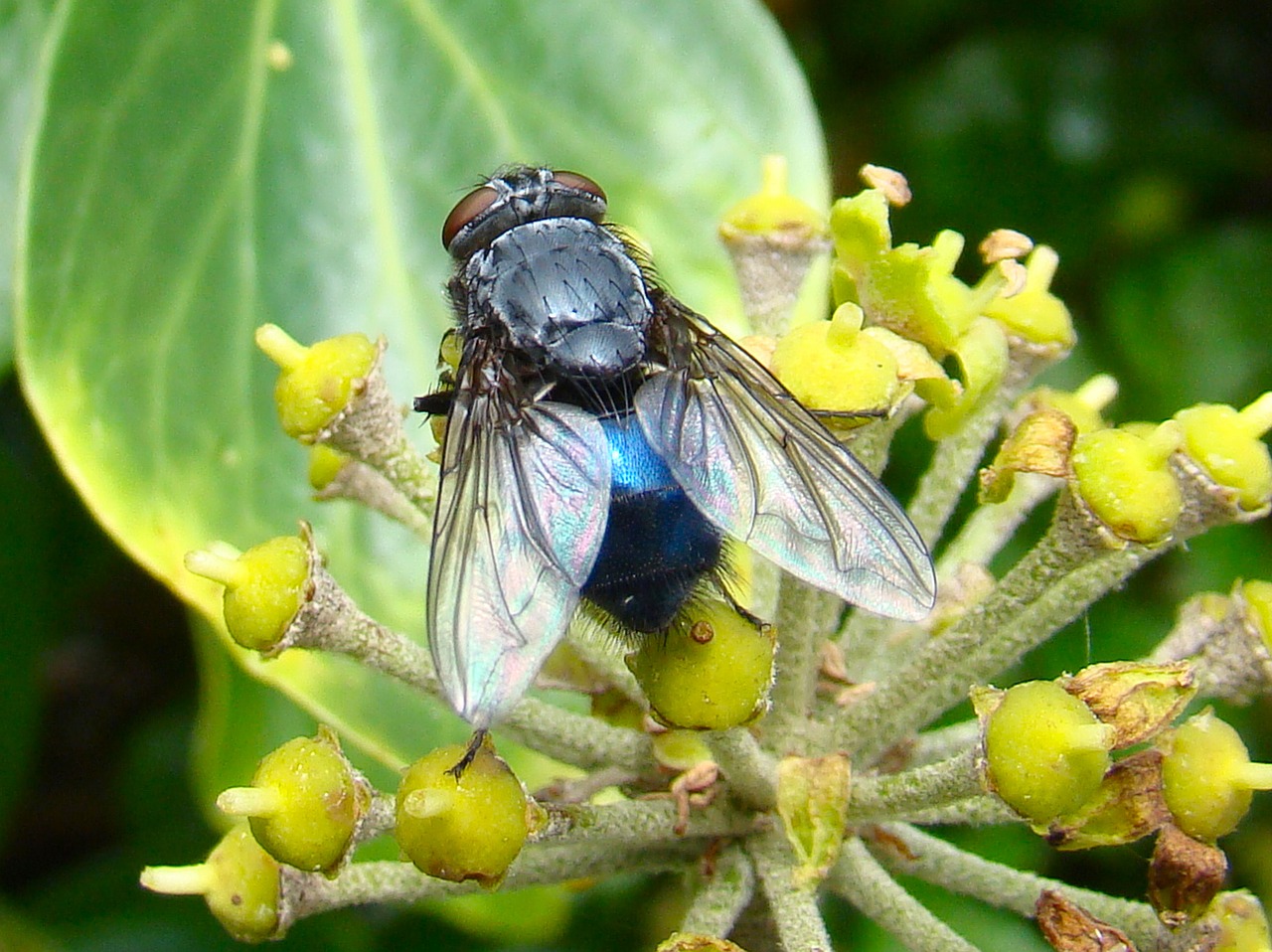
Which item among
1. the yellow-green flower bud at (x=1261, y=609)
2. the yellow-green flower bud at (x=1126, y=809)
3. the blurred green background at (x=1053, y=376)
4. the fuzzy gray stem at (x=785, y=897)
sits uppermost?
the yellow-green flower bud at (x=1261, y=609)

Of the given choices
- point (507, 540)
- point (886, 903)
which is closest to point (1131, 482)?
point (886, 903)

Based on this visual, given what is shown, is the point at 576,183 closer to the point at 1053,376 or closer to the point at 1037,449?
the point at 1037,449

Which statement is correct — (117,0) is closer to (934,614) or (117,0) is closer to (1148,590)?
(934,614)

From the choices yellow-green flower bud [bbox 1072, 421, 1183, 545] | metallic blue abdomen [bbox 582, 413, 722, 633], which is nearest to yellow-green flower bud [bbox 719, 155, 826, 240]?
metallic blue abdomen [bbox 582, 413, 722, 633]

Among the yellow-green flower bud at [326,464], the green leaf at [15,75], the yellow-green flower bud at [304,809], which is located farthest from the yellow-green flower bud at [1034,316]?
the green leaf at [15,75]

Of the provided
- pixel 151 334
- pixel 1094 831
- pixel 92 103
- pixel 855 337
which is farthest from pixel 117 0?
pixel 1094 831

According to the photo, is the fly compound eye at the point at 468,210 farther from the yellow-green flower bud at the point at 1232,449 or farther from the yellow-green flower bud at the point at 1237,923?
the yellow-green flower bud at the point at 1237,923
